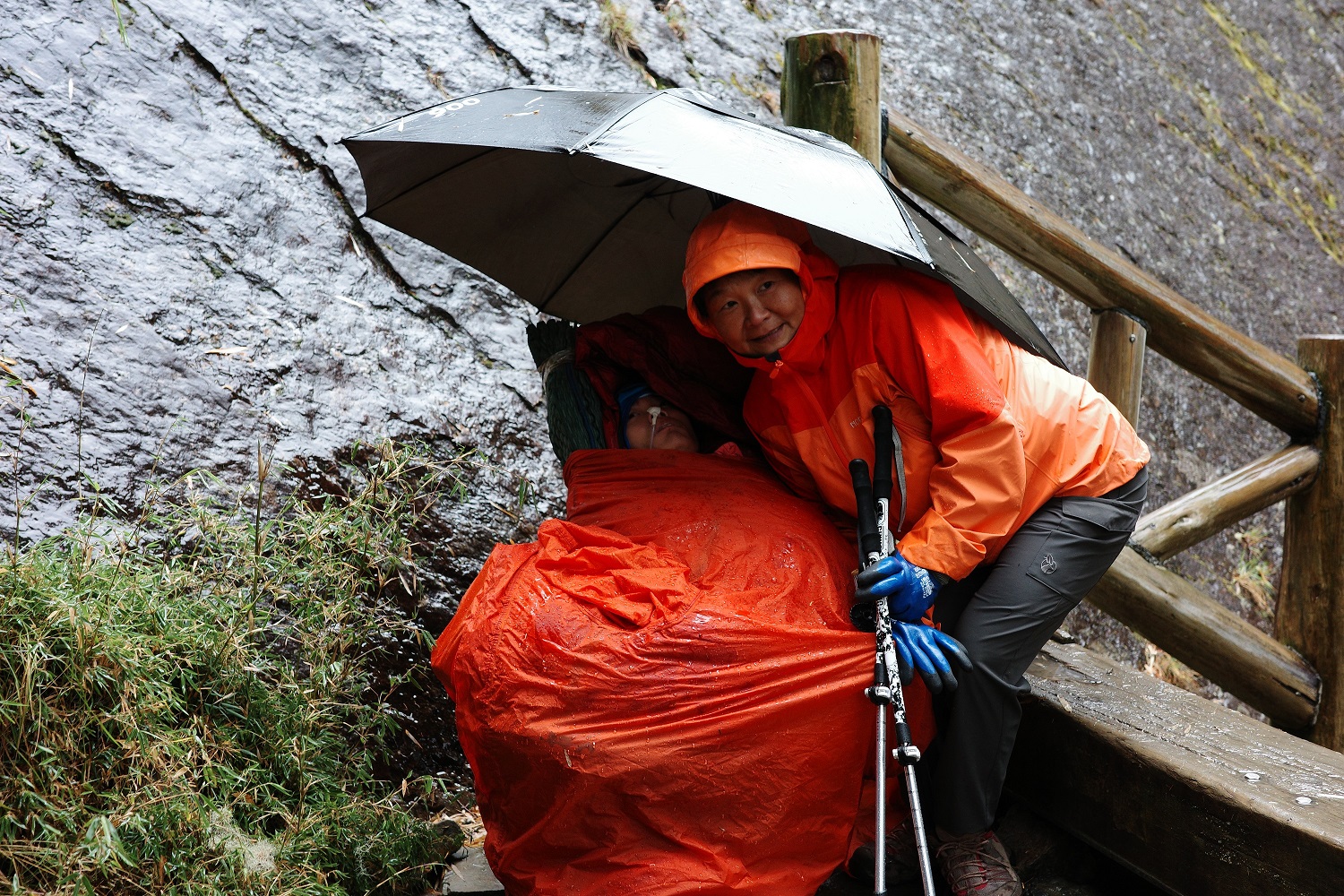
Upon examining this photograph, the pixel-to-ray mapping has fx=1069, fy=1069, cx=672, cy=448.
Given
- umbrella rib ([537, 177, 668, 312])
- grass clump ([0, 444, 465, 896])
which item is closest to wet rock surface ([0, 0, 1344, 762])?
grass clump ([0, 444, 465, 896])

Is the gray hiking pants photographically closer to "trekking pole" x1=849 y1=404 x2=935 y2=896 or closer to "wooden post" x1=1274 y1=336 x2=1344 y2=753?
"trekking pole" x1=849 y1=404 x2=935 y2=896

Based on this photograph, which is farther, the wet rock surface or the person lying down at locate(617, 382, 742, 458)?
the wet rock surface

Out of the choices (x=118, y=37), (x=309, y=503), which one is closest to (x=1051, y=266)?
(x=309, y=503)

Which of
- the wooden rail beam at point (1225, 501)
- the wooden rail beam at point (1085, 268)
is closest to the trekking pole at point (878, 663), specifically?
the wooden rail beam at point (1085, 268)

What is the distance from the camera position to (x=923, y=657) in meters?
2.49

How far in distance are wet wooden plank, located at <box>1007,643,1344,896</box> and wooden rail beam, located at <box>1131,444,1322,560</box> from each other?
4.21 feet

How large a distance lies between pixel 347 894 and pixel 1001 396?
2110 mm

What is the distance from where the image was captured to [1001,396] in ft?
8.27

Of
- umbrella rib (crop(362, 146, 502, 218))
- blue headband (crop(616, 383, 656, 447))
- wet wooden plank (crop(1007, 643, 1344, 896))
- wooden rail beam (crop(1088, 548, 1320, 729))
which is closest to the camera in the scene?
wet wooden plank (crop(1007, 643, 1344, 896))

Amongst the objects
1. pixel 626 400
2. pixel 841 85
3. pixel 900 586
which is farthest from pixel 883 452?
pixel 841 85

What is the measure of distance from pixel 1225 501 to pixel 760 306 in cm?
287

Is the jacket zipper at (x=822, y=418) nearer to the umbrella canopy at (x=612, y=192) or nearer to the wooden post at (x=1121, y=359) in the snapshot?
the umbrella canopy at (x=612, y=192)

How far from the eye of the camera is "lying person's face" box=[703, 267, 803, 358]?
2.65 meters

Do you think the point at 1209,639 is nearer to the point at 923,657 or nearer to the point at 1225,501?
the point at 1225,501
